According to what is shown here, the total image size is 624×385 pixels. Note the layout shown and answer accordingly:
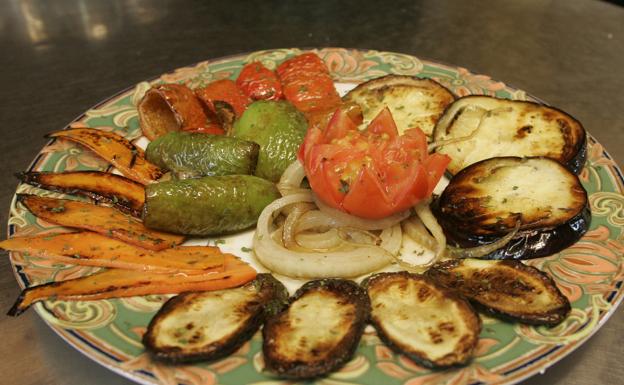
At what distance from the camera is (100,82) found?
5.43 meters

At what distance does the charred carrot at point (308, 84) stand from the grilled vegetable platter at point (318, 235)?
0.6 inches

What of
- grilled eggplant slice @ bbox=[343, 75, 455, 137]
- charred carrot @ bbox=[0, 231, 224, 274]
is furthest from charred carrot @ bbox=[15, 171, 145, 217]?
grilled eggplant slice @ bbox=[343, 75, 455, 137]

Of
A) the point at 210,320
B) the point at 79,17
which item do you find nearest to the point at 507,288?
the point at 210,320

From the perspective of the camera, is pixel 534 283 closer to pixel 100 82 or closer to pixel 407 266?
pixel 407 266

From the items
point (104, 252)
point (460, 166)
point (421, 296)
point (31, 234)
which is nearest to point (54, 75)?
point (31, 234)

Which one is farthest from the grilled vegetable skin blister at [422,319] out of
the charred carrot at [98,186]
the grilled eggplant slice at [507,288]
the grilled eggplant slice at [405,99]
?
the grilled eggplant slice at [405,99]

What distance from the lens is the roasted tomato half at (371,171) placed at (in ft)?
9.70

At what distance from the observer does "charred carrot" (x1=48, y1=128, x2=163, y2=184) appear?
11.2ft

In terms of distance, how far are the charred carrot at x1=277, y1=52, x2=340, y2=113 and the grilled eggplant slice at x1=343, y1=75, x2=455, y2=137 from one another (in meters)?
0.16

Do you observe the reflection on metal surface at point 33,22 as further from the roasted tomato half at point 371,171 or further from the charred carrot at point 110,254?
the roasted tomato half at point 371,171

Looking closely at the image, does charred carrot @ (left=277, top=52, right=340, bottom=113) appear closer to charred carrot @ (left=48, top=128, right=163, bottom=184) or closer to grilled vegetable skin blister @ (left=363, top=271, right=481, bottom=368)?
charred carrot @ (left=48, top=128, right=163, bottom=184)

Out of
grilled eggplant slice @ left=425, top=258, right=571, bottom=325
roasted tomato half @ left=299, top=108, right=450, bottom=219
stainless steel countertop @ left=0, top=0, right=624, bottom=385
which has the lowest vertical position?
stainless steel countertop @ left=0, top=0, right=624, bottom=385

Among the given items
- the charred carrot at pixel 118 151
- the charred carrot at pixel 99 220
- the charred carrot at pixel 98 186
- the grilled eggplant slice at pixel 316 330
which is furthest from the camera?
the charred carrot at pixel 118 151

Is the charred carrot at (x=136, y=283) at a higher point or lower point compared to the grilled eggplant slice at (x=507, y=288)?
lower
